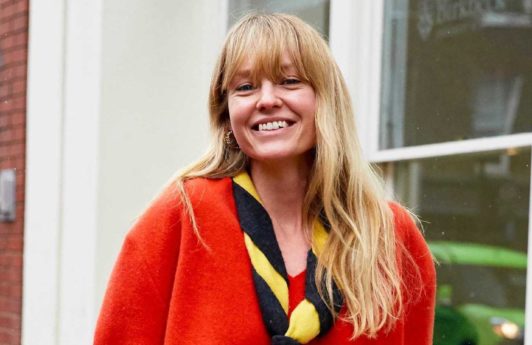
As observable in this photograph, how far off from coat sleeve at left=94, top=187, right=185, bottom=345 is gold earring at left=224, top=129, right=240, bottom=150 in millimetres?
229

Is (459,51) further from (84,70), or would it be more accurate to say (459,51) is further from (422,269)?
(84,70)

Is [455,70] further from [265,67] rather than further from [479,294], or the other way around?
[265,67]

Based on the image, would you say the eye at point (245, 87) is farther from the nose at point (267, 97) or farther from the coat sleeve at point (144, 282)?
the coat sleeve at point (144, 282)

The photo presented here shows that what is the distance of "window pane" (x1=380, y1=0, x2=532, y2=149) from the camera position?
3.32m

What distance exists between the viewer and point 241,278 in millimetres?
2465

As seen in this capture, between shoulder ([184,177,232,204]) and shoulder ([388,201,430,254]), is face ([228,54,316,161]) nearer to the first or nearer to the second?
shoulder ([184,177,232,204])

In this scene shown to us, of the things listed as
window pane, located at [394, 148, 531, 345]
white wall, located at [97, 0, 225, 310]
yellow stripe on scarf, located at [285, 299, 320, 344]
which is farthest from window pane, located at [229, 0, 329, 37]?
yellow stripe on scarf, located at [285, 299, 320, 344]

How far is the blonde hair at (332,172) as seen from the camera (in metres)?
2.47

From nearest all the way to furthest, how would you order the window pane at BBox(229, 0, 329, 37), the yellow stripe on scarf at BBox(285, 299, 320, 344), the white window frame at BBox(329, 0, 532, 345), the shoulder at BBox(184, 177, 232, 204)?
the yellow stripe on scarf at BBox(285, 299, 320, 344) → the shoulder at BBox(184, 177, 232, 204) → the white window frame at BBox(329, 0, 532, 345) → the window pane at BBox(229, 0, 329, 37)

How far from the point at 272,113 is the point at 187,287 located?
50 cm

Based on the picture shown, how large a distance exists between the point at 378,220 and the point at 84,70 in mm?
2230

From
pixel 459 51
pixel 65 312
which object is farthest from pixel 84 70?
pixel 459 51

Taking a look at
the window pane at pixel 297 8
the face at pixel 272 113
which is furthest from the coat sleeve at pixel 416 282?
the window pane at pixel 297 8

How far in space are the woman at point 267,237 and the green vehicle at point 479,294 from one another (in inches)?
32.8
